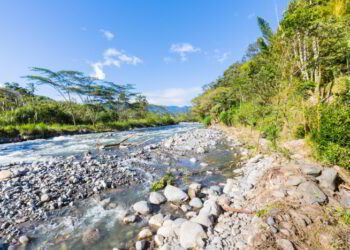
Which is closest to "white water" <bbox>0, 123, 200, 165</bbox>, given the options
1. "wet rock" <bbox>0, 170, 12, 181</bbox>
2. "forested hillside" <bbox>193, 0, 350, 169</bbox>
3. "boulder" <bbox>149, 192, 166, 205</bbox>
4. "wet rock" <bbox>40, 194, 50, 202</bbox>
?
"wet rock" <bbox>0, 170, 12, 181</bbox>

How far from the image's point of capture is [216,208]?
346 cm

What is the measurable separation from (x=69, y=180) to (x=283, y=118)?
7102mm

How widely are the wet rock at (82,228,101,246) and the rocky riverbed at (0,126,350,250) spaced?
2 cm

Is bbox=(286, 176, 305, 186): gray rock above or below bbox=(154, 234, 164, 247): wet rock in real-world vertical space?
above

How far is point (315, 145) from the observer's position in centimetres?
446

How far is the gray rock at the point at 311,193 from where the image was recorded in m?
2.94

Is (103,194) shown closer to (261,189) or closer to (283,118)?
(261,189)

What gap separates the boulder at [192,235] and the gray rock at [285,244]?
37.2 inches

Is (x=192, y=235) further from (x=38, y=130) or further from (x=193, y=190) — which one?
(x=38, y=130)

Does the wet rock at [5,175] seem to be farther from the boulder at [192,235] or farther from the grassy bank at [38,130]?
the grassy bank at [38,130]

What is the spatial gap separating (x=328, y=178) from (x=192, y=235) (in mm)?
2567

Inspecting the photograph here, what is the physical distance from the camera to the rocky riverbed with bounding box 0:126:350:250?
2477 mm

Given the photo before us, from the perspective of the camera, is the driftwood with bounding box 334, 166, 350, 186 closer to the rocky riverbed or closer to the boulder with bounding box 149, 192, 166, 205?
the rocky riverbed

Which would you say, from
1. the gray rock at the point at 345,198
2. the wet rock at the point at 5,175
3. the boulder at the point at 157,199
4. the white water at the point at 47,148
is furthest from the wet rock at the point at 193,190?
the white water at the point at 47,148
